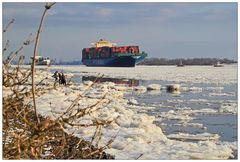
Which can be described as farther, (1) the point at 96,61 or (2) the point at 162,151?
(1) the point at 96,61

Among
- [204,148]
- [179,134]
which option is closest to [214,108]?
[179,134]

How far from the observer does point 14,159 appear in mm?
2139

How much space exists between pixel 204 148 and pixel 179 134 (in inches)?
63.2

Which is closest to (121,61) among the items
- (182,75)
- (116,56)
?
(116,56)

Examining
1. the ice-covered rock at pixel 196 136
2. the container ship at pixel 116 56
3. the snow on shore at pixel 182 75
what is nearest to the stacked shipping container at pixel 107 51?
the container ship at pixel 116 56

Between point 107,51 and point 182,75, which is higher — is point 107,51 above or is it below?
above

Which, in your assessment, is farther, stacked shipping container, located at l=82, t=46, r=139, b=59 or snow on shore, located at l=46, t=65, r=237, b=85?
stacked shipping container, located at l=82, t=46, r=139, b=59

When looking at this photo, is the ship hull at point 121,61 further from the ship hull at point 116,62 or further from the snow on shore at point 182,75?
the snow on shore at point 182,75

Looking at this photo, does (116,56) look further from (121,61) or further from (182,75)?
(182,75)

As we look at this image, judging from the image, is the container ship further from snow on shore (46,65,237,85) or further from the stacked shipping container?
snow on shore (46,65,237,85)

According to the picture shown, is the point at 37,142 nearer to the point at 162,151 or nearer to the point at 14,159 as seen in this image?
the point at 14,159

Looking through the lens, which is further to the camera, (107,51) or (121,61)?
(107,51)

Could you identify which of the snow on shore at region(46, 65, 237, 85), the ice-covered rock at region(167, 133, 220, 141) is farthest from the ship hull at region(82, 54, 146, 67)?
the ice-covered rock at region(167, 133, 220, 141)

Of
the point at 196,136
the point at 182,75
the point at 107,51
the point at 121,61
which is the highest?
the point at 107,51
